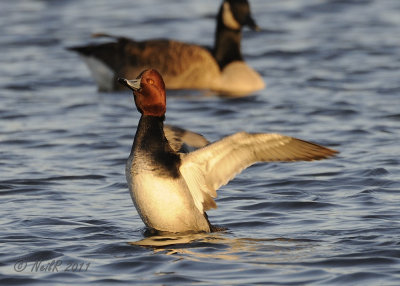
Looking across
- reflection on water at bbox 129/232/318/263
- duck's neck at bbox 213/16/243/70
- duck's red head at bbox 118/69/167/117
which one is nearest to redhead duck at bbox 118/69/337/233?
duck's red head at bbox 118/69/167/117

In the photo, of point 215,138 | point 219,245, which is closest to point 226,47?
point 215,138

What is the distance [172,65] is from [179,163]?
24.8ft

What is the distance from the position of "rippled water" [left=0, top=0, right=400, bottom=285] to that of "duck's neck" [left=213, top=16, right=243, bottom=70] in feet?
2.34

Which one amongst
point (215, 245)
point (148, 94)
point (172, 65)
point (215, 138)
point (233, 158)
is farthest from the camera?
point (172, 65)

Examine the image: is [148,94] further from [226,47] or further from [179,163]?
[226,47]

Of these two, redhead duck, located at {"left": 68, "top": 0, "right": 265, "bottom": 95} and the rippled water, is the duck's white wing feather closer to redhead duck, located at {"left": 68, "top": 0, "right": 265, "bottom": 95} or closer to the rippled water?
the rippled water

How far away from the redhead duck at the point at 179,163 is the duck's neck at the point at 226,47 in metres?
7.84

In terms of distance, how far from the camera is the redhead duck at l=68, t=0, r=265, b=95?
1516 cm

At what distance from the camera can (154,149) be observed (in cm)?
773

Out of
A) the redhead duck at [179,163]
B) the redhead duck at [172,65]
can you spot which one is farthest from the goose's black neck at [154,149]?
the redhead duck at [172,65]

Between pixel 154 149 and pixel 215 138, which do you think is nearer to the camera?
pixel 154 149

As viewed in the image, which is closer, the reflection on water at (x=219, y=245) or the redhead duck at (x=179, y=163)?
the reflection on water at (x=219, y=245)

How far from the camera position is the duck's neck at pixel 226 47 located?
15.8 metres

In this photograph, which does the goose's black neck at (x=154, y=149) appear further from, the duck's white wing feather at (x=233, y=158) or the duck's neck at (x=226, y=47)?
the duck's neck at (x=226, y=47)
